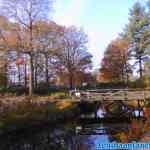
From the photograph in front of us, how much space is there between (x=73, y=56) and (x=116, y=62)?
702cm

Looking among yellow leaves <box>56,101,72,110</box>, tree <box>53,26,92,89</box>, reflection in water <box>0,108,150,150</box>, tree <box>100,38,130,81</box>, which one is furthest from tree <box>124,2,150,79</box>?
reflection in water <box>0,108,150,150</box>

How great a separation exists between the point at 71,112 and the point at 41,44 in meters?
9.12

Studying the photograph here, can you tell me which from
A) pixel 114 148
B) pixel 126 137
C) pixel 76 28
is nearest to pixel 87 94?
pixel 126 137

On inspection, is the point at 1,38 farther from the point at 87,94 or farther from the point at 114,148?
the point at 114,148

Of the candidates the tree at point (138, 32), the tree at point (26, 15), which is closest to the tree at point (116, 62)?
the tree at point (138, 32)

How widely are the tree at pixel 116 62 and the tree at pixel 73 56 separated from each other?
3.18m

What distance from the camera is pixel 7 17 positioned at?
43.4 metres

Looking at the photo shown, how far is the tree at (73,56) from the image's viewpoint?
2470 inches

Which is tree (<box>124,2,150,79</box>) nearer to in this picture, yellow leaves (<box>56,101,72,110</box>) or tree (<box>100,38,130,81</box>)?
tree (<box>100,38,130,81</box>)

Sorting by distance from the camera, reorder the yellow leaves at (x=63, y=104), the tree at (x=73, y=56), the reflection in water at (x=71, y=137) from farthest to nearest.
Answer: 1. the tree at (x=73, y=56)
2. the yellow leaves at (x=63, y=104)
3. the reflection in water at (x=71, y=137)

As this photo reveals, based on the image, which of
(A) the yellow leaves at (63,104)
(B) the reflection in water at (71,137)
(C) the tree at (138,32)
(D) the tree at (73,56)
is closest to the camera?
(B) the reflection in water at (71,137)

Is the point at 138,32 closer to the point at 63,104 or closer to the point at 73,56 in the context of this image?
the point at 73,56

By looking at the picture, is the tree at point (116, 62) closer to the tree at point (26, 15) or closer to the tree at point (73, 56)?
the tree at point (73, 56)

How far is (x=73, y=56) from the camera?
6444 centimetres
